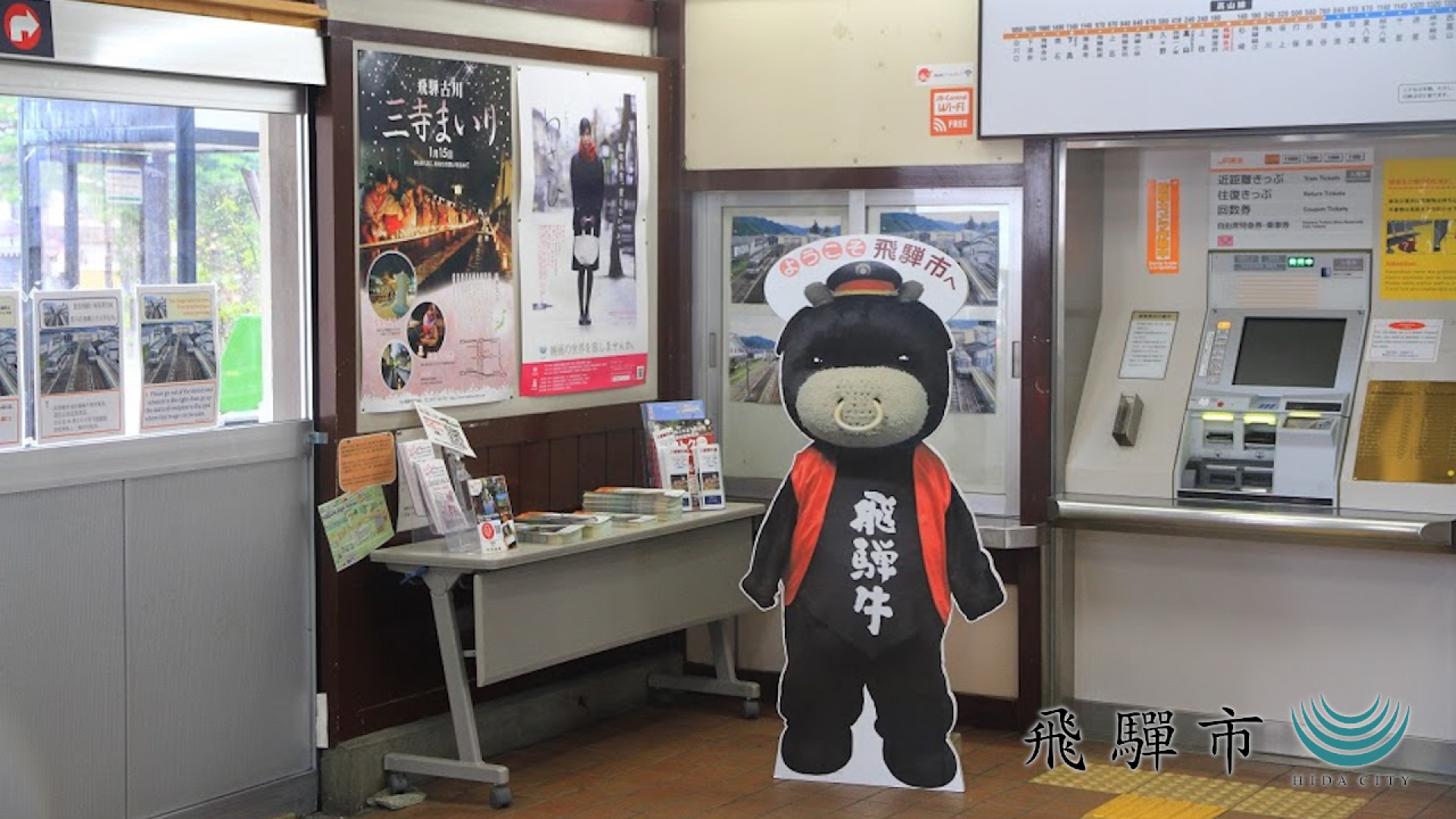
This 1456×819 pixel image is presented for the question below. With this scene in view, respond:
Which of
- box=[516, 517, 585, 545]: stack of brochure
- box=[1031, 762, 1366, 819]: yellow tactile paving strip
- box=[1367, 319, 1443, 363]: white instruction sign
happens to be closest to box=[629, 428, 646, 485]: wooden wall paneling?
box=[516, 517, 585, 545]: stack of brochure

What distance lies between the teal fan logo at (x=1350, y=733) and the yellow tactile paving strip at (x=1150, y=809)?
27.6 inches

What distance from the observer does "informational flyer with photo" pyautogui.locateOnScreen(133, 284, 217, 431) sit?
16.8 feet

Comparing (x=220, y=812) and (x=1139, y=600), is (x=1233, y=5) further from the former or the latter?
(x=220, y=812)

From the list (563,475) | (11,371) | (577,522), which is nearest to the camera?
(11,371)

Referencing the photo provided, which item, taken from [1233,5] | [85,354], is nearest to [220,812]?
[85,354]

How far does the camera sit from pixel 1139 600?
6535mm

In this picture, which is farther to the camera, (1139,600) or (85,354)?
(1139,600)

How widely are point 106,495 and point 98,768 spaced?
72 centimetres

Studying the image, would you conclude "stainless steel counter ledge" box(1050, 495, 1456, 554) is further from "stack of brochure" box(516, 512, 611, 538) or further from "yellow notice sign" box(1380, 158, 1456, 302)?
"stack of brochure" box(516, 512, 611, 538)

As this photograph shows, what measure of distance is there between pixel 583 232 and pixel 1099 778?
248 cm

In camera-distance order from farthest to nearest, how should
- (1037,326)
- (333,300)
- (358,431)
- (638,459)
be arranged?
(638,459) → (1037,326) → (358,431) → (333,300)

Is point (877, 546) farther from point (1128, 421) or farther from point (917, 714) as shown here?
point (1128, 421)

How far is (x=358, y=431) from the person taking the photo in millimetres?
5695

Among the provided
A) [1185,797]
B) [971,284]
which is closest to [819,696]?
[1185,797]
